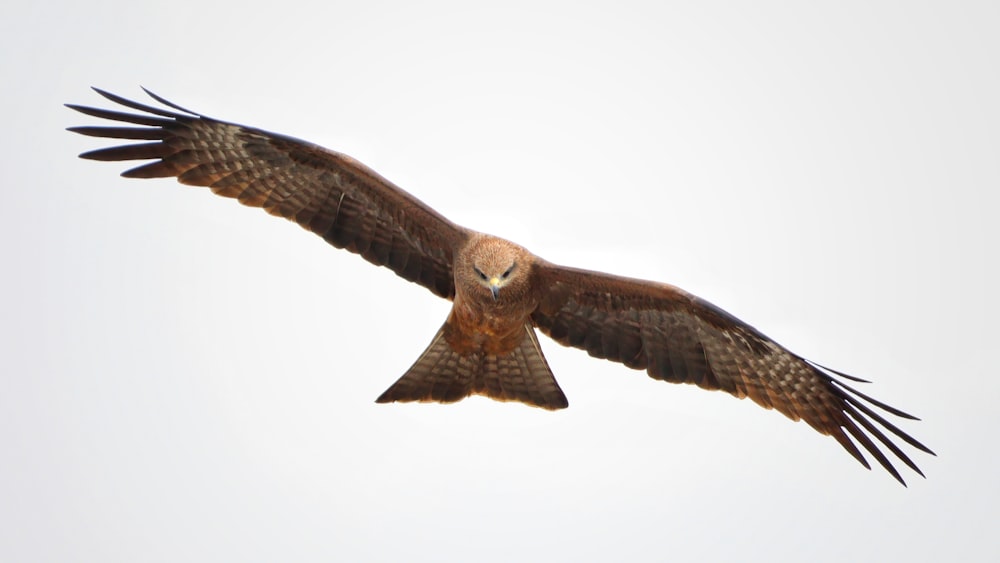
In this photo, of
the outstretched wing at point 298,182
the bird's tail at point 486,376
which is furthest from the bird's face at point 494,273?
the bird's tail at point 486,376

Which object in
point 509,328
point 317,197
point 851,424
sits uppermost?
point 317,197

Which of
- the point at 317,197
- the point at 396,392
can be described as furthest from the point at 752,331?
the point at 317,197

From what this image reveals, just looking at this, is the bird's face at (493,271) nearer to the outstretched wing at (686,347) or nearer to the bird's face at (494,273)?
the bird's face at (494,273)

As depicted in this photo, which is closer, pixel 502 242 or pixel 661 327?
pixel 502 242

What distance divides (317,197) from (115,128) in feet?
4.64

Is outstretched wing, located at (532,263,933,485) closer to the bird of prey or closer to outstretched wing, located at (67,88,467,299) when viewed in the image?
the bird of prey

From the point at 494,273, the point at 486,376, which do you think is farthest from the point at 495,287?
the point at 486,376

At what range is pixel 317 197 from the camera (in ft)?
27.3

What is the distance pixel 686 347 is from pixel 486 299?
5.55 ft

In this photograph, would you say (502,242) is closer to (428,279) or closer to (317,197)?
(428,279)

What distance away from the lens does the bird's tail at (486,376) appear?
330 inches

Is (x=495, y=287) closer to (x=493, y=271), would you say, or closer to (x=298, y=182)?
(x=493, y=271)

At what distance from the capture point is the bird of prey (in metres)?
8.02

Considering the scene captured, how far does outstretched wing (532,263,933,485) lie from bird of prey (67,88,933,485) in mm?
10
